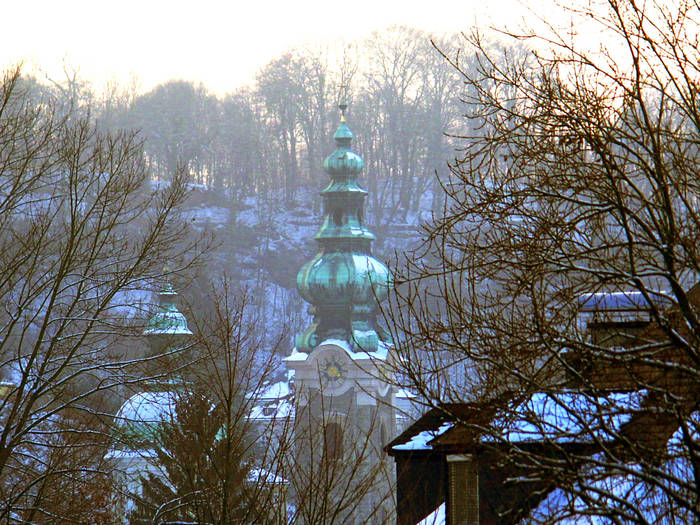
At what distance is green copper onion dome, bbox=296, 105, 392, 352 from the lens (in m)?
40.8

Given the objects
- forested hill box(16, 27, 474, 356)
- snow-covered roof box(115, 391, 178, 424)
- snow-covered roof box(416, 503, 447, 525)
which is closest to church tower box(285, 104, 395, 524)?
snow-covered roof box(115, 391, 178, 424)

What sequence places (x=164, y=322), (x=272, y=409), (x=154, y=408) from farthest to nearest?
(x=154, y=408), (x=272, y=409), (x=164, y=322)

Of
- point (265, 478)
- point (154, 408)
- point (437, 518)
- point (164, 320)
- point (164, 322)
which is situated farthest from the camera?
point (154, 408)

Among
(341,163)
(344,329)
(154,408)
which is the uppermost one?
(341,163)

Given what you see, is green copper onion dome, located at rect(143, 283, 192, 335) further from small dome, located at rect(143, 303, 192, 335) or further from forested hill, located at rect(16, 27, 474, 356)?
forested hill, located at rect(16, 27, 474, 356)

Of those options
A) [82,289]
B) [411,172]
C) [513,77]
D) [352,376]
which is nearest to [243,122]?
[411,172]

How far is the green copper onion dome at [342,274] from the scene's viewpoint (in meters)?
40.8

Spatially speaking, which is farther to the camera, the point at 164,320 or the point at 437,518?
the point at 164,320

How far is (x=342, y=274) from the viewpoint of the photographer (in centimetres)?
4200

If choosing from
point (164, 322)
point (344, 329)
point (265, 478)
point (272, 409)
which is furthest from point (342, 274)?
point (265, 478)

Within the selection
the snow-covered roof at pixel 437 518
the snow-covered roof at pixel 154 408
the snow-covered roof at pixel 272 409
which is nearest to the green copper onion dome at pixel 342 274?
the snow-covered roof at pixel 272 409

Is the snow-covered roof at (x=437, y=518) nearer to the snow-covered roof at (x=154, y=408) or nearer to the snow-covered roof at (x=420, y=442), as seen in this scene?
the snow-covered roof at (x=420, y=442)

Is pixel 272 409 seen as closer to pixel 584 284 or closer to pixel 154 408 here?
pixel 154 408

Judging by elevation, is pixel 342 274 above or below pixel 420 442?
above
